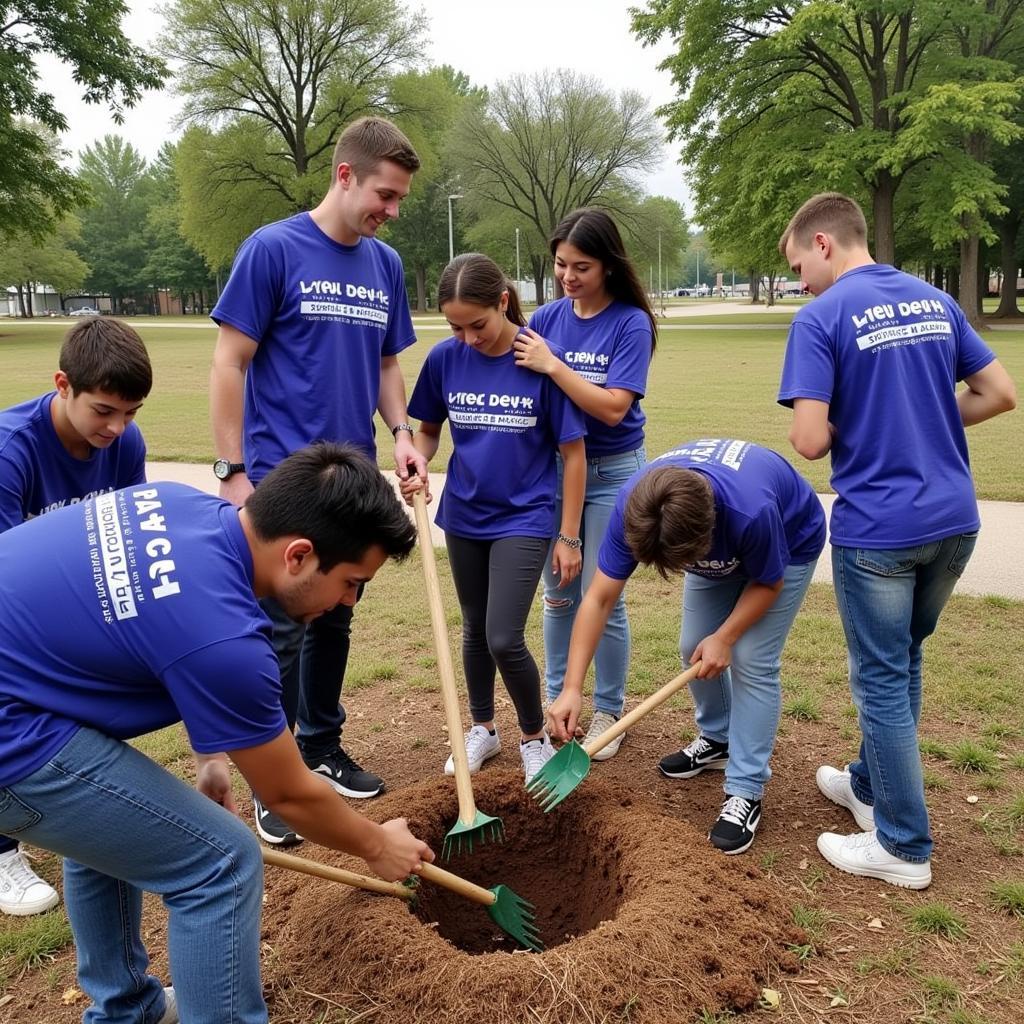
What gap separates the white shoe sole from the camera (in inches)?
118

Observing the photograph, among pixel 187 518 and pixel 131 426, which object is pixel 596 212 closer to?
pixel 131 426

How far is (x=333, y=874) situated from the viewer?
247 cm

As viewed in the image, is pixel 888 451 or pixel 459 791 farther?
pixel 459 791

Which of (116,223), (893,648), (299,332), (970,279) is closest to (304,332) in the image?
(299,332)

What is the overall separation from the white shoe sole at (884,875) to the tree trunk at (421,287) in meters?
61.6

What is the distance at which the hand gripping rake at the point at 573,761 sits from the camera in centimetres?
312

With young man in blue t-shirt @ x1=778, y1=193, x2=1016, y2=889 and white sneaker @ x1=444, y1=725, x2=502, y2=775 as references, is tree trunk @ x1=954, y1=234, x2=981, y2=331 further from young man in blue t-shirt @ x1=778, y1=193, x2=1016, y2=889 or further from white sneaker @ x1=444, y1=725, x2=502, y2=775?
white sneaker @ x1=444, y1=725, x2=502, y2=775

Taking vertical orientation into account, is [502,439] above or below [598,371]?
below

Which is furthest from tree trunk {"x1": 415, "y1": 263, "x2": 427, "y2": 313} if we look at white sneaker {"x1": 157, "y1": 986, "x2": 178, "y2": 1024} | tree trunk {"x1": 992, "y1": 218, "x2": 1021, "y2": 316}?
white sneaker {"x1": 157, "y1": 986, "x2": 178, "y2": 1024}

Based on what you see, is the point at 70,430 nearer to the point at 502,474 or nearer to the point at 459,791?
the point at 502,474

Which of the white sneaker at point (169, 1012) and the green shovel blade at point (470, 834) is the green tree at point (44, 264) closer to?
the green shovel blade at point (470, 834)

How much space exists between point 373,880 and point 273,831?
2.77ft

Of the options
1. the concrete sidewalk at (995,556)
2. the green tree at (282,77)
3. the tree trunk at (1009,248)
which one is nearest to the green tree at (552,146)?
the green tree at (282,77)

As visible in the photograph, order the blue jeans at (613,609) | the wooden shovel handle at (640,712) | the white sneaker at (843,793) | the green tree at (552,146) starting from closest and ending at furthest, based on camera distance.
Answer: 1. the wooden shovel handle at (640,712)
2. the white sneaker at (843,793)
3. the blue jeans at (613,609)
4. the green tree at (552,146)
